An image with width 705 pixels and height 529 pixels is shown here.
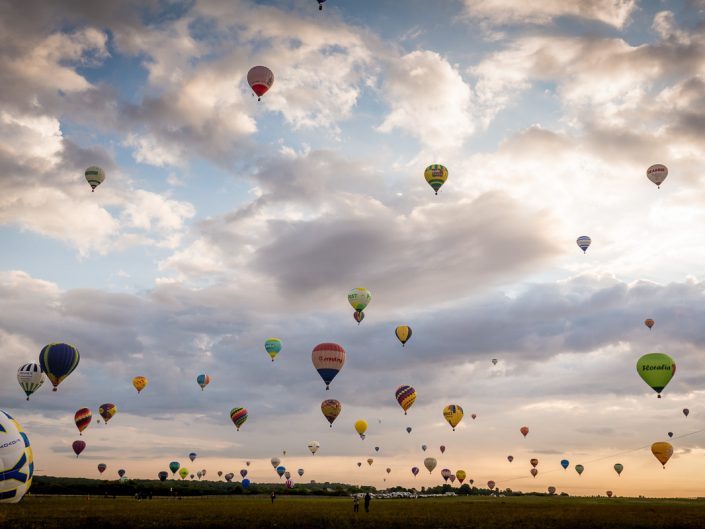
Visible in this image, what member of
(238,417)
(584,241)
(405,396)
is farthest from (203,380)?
(584,241)

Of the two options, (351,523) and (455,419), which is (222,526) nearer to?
(351,523)

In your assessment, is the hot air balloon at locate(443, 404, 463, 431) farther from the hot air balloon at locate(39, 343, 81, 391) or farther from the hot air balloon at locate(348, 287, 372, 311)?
the hot air balloon at locate(39, 343, 81, 391)

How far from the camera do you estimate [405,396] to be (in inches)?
3501

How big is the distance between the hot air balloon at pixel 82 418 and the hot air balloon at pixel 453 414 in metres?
58.8

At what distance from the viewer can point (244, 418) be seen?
329ft

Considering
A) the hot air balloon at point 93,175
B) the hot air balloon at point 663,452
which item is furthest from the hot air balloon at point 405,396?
the hot air balloon at point 93,175

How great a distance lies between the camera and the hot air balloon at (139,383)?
99.9 m

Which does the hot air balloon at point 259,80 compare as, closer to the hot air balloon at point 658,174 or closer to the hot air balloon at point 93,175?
the hot air balloon at point 93,175

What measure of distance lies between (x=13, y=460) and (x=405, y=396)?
61249 mm

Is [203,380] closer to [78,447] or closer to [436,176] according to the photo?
[78,447]

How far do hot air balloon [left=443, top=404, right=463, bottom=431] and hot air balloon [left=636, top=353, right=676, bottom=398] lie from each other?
1492 inches

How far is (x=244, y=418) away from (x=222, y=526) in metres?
67.9

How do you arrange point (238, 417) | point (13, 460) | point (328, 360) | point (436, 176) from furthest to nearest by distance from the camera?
point (238, 417), point (436, 176), point (328, 360), point (13, 460)

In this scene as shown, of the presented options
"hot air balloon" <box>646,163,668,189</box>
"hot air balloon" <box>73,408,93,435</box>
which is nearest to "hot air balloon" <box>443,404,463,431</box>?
"hot air balloon" <box>646,163,668,189</box>
